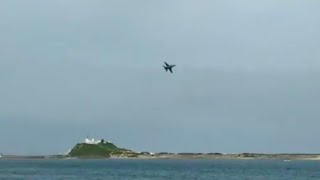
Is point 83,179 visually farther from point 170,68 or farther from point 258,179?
point 170,68

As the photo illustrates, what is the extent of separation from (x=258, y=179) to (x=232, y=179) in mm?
5404

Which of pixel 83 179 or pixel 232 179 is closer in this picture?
pixel 83 179

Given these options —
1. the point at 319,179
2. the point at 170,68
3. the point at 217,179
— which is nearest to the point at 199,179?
the point at 217,179

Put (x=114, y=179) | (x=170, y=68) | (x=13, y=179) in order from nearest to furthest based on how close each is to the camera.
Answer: (x=170, y=68)
(x=13, y=179)
(x=114, y=179)

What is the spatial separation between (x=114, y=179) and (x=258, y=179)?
26655 mm

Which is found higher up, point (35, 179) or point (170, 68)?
point (170, 68)

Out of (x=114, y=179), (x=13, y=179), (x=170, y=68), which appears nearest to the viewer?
(x=170, y=68)

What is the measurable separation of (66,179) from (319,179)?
47.4 m

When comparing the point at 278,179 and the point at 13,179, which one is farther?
the point at 278,179

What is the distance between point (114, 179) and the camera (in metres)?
113

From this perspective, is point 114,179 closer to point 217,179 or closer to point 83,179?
point 83,179

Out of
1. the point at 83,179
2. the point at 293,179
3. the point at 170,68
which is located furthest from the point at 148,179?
the point at 170,68

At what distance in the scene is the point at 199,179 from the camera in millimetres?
115375

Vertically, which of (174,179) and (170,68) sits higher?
(170,68)
